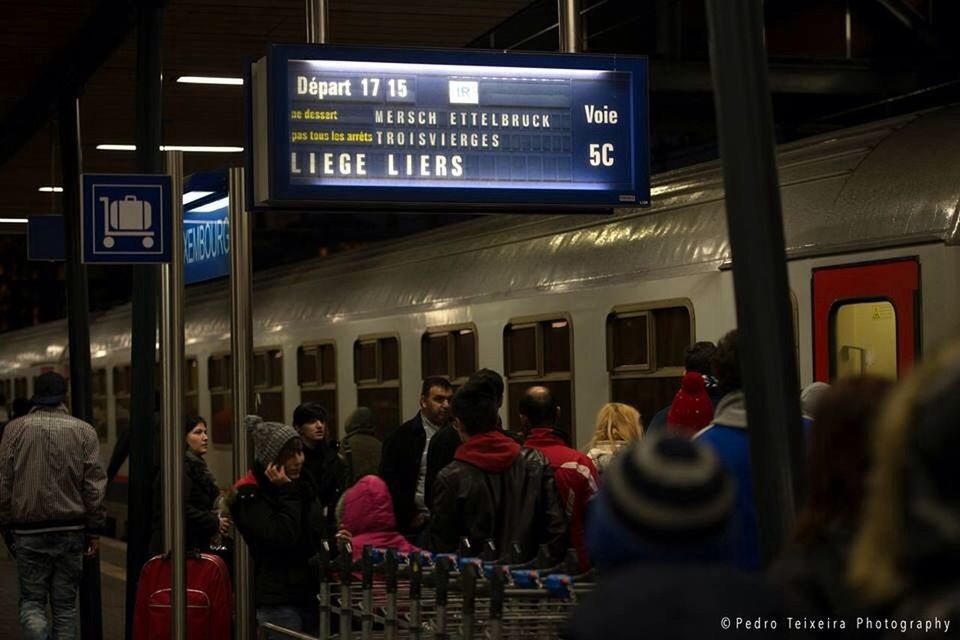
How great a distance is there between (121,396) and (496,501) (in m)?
18.7

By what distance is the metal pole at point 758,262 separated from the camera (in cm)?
404

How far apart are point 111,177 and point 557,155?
213 cm

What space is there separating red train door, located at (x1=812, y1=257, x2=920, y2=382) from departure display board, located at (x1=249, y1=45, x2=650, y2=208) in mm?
1315

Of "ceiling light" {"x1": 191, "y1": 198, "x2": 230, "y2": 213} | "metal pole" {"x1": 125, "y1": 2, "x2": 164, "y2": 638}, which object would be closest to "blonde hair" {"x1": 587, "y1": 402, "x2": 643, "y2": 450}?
"ceiling light" {"x1": 191, "y1": 198, "x2": 230, "y2": 213}

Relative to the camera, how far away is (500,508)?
6.53 m

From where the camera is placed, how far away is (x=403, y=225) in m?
45.2

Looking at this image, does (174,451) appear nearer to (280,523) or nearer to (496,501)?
(280,523)

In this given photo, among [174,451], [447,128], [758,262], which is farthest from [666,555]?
[447,128]

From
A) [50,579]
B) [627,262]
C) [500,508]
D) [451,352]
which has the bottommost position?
[50,579]

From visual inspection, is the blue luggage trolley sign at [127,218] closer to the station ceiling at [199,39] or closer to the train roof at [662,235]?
the station ceiling at [199,39]

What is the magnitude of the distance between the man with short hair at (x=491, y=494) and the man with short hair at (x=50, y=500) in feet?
11.7

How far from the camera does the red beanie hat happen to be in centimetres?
714

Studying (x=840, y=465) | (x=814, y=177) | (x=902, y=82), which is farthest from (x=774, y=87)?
(x=840, y=465)

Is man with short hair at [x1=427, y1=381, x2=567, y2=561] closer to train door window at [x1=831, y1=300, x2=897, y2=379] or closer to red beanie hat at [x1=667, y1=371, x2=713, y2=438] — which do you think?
red beanie hat at [x1=667, y1=371, x2=713, y2=438]
